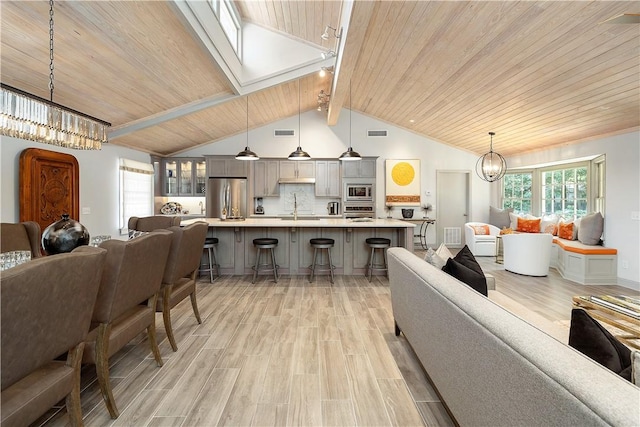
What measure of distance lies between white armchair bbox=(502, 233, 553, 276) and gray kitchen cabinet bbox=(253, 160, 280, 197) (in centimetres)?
484

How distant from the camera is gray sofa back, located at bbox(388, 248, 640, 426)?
0.73 m

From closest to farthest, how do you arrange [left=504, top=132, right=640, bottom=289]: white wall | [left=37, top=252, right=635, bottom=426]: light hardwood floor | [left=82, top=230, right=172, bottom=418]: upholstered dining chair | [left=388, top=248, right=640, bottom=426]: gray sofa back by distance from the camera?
[left=388, top=248, right=640, bottom=426]: gray sofa back, [left=82, top=230, right=172, bottom=418]: upholstered dining chair, [left=37, top=252, right=635, bottom=426]: light hardwood floor, [left=504, top=132, right=640, bottom=289]: white wall

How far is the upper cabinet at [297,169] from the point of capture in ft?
24.7

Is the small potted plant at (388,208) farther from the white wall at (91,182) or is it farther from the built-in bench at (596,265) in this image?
the white wall at (91,182)

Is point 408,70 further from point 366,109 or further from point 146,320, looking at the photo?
point 146,320

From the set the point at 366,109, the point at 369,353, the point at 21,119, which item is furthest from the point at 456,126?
the point at 21,119

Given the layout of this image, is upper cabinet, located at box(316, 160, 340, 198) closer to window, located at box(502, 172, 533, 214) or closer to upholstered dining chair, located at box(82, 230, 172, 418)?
window, located at box(502, 172, 533, 214)

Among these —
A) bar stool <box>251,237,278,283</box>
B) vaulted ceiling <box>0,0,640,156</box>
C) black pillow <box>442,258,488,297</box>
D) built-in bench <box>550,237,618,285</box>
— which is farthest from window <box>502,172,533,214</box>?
black pillow <box>442,258,488,297</box>

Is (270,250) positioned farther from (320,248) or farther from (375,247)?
(375,247)

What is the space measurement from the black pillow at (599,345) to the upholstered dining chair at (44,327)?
179cm

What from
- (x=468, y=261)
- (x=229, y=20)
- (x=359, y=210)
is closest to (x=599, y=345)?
(x=468, y=261)

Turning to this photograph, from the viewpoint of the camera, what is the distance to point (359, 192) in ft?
24.7

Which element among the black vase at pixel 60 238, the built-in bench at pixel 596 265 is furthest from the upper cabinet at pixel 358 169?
the black vase at pixel 60 238

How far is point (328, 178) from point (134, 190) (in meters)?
4.02
